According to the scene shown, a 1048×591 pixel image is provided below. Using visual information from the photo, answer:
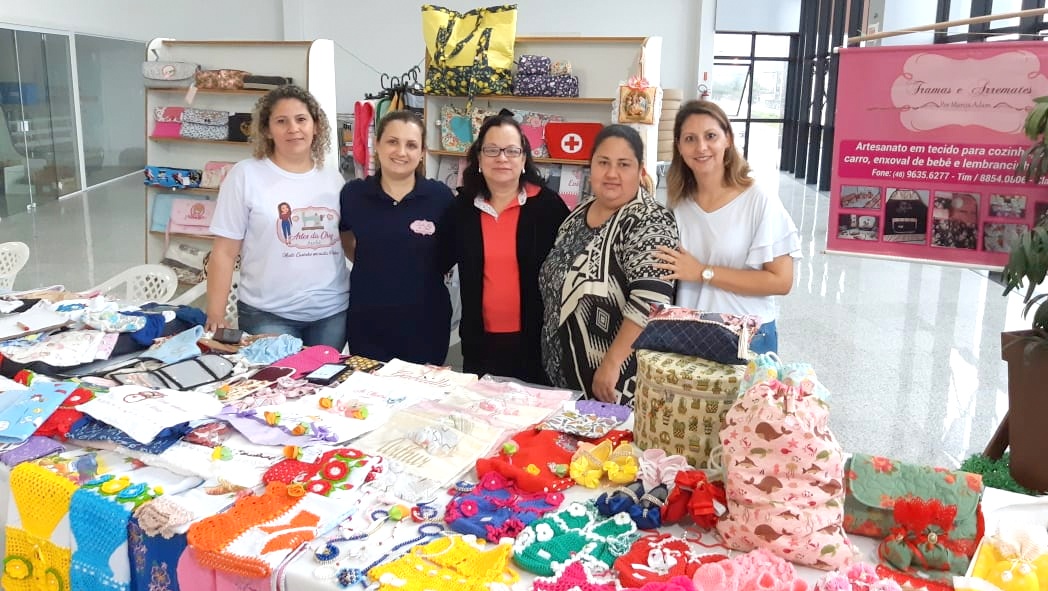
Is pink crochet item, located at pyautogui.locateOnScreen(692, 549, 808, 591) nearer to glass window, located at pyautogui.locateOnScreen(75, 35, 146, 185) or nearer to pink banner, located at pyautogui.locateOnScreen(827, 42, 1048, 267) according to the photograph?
pink banner, located at pyautogui.locateOnScreen(827, 42, 1048, 267)

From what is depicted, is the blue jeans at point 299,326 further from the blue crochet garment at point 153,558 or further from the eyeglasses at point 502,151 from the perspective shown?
the blue crochet garment at point 153,558

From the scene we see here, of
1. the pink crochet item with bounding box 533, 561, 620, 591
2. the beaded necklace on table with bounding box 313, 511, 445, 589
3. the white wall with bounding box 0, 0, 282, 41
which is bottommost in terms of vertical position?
the beaded necklace on table with bounding box 313, 511, 445, 589

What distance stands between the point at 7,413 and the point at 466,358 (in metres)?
1.49

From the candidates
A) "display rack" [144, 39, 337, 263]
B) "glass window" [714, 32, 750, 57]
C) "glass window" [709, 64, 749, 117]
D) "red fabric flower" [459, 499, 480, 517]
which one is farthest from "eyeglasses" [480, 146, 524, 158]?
"glass window" [714, 32, 750, 57]

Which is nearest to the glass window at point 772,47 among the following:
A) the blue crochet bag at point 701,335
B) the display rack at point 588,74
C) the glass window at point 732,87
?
the glass window at point 732,87

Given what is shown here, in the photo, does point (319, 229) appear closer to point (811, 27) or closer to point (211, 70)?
point (211, 70)

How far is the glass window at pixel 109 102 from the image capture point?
12461 mm

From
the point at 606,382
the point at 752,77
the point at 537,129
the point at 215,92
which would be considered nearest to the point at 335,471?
the point at 606,382

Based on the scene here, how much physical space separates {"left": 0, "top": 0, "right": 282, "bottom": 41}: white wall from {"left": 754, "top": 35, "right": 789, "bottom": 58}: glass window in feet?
30.9

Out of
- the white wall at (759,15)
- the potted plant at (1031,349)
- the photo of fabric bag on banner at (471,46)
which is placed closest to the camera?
the potted plant at (1031,349)

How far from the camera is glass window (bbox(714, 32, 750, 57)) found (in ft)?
52.0

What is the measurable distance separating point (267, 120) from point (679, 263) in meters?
1.63

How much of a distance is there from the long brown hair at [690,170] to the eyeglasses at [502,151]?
53 centimetres

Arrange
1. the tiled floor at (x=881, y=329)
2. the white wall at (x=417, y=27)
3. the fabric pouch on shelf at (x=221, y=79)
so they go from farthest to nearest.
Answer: the white wall at (x=417, y=27) < the fabric pouch on shelf at (x=221, y=79) < the tiled floor at (x=881, y=329)
